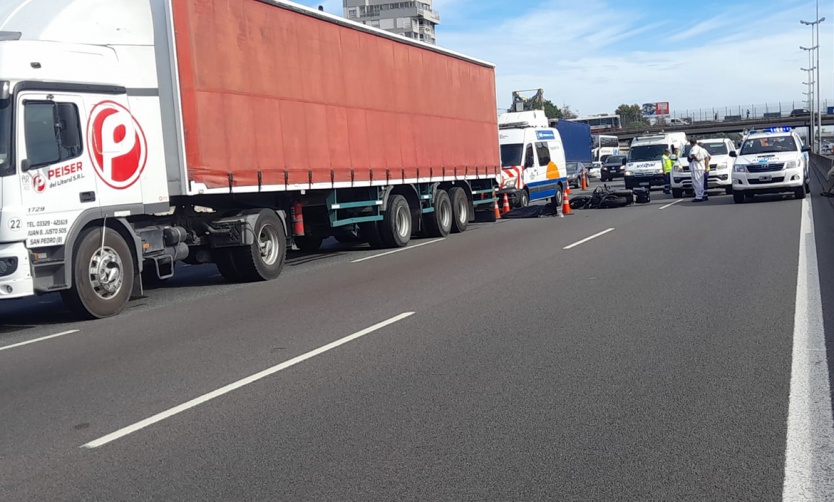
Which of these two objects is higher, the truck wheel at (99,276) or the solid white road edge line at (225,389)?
the truck wheel at (99,276)

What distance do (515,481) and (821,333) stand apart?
14.4 feet

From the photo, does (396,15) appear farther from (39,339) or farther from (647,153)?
(39,339)

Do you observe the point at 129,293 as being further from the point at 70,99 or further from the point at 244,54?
the point at 244,54

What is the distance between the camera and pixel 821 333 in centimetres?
769

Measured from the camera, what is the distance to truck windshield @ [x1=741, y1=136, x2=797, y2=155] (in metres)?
25.8

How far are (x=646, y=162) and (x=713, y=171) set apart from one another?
14.3 feet

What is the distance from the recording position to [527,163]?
26.9 meters

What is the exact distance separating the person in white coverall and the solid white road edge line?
63.7ft

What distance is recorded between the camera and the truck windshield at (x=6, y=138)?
31.0ft

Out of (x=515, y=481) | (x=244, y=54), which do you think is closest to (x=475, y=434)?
(x=515, y=481)

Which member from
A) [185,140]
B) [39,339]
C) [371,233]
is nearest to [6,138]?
[39,339]

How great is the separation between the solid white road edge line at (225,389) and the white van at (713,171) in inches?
891

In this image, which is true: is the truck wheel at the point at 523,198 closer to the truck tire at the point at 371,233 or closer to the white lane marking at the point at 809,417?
the truck tire at the point at 371,233

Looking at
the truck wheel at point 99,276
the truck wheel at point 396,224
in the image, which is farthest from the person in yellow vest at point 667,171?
the truck wheel at point 99,276
